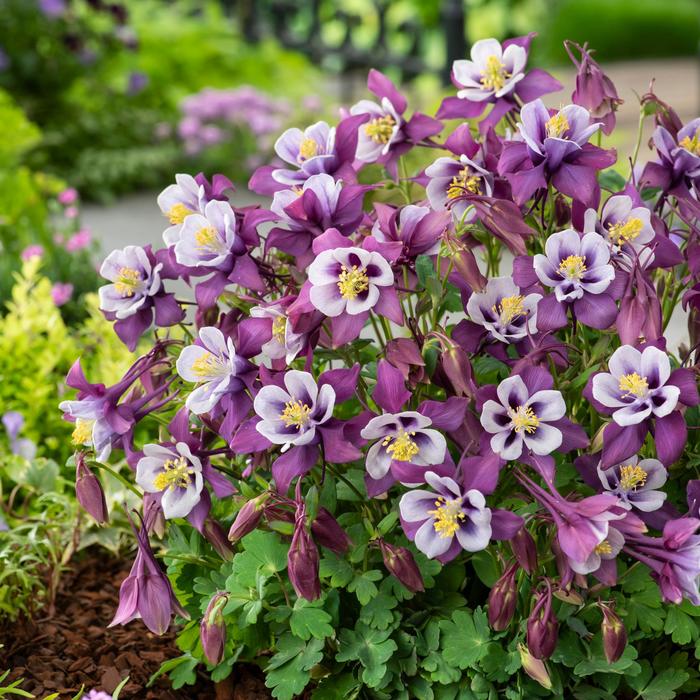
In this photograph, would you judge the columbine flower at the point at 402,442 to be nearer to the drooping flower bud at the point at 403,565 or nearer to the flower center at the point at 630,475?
the drooping flower bud at the point at 403,565

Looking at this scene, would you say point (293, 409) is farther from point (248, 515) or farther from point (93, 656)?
point (93, 656)

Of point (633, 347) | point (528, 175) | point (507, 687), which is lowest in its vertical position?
point (507, 687)

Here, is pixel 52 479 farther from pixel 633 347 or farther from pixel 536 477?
pixel 633 347

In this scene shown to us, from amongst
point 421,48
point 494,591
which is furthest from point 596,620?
point 421,48

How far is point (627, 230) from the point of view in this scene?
1.59 m

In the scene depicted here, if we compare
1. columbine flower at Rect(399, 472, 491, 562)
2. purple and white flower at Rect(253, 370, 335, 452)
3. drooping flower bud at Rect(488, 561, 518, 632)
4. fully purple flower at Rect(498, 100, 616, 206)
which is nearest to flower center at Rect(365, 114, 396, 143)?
fully purple flower at Rect(498, 100, 616, 206)

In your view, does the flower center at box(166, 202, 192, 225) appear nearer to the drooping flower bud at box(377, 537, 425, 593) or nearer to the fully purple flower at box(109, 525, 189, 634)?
the fully purple flower at box(109, 525, 189, 634)

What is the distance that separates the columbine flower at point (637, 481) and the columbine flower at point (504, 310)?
0.77ft

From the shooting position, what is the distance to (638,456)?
167 cm

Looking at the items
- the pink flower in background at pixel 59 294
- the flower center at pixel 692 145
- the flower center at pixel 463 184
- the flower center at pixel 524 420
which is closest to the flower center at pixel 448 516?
the flower center at pixel 524 420

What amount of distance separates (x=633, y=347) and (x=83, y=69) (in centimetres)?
564

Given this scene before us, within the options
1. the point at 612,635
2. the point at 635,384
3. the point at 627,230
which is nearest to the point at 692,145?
the point at 627,230

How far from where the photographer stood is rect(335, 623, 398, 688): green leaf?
160cm

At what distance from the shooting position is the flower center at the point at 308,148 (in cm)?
170
